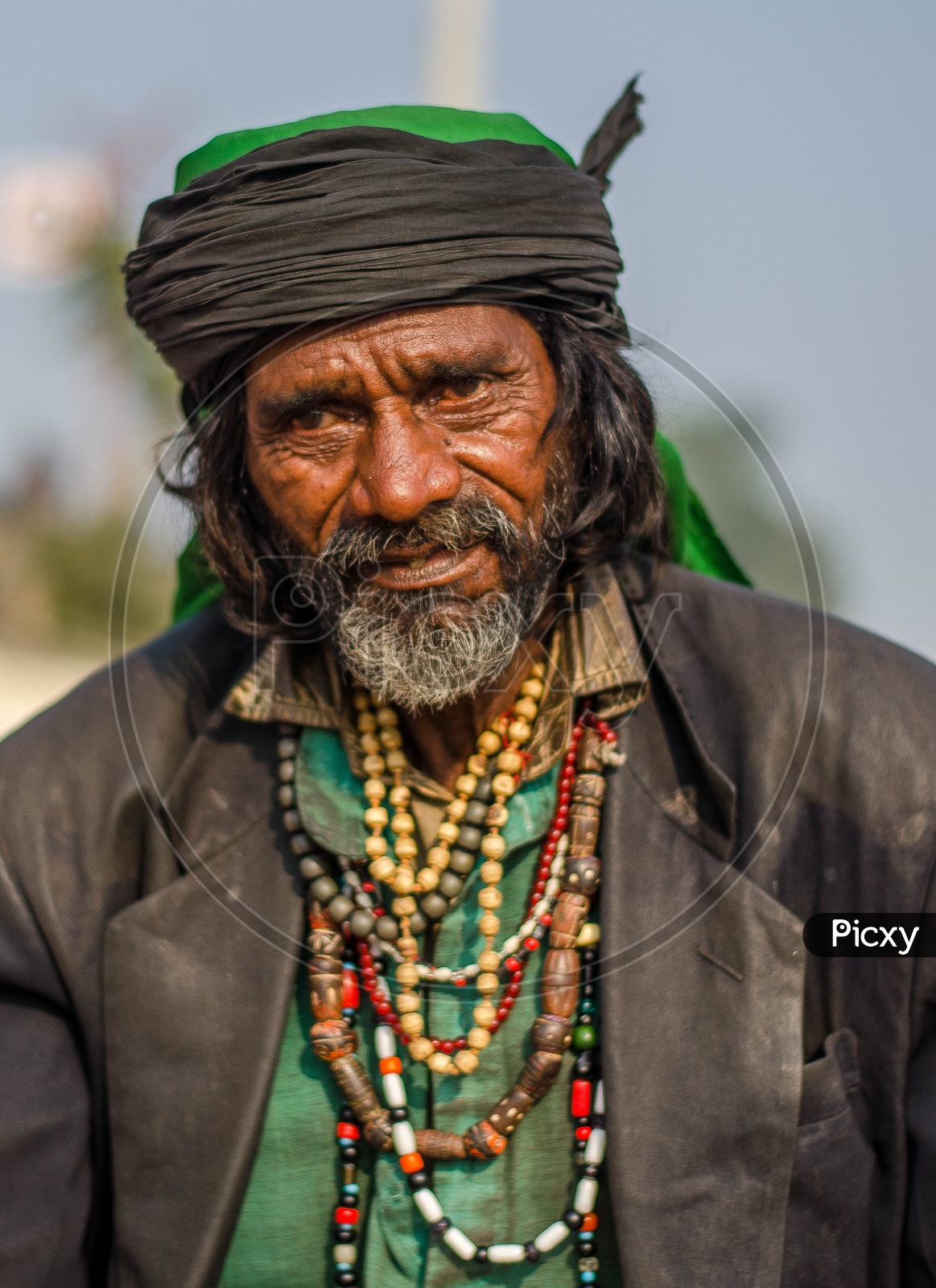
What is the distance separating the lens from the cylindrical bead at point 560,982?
193cm

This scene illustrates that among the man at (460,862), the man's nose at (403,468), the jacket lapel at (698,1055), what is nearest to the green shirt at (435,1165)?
the man at (460,862)

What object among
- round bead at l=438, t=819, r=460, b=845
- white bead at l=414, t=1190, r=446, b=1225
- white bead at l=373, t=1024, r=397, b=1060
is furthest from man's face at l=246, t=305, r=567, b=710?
white bead at l=414, t=1190, r=446, b=1225

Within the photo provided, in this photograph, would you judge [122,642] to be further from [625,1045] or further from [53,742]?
[625,1045]

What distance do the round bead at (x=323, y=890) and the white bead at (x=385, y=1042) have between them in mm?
232

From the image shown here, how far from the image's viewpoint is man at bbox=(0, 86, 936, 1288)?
1863 millimetres

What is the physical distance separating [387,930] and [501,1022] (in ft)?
0.79

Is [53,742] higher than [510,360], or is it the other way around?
[510,360]

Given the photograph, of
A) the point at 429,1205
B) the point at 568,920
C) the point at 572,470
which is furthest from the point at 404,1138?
the point at 572,470

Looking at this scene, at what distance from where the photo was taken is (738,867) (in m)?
1.92

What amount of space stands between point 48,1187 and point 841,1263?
1.27 metres

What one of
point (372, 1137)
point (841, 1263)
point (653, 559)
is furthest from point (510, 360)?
point (841, 1263)

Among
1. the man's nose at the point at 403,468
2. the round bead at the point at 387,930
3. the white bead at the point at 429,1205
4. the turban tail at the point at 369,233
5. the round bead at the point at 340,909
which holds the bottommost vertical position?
the white bead at the point at 429,1205

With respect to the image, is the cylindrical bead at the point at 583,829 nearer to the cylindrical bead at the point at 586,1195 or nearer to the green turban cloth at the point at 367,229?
the cylindrical bead at the point at 586,1195

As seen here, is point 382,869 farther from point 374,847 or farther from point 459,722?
point 459,722
